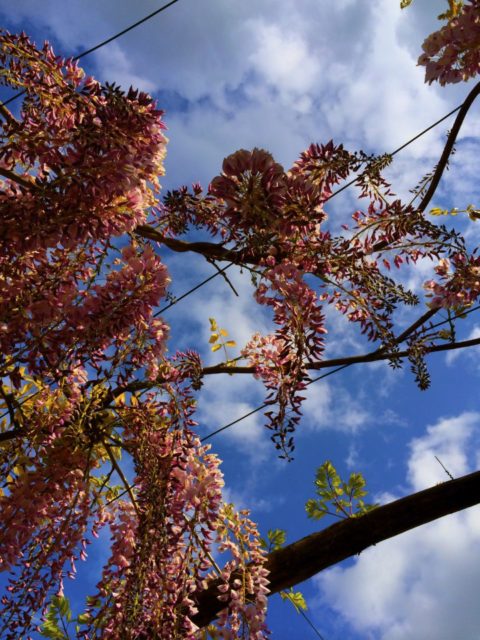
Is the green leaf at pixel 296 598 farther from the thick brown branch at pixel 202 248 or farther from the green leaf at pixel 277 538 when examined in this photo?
the thick brown branch at pixel 202 248

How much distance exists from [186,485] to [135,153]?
3.90 ft

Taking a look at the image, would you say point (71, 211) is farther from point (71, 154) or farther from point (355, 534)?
point (355, 534)

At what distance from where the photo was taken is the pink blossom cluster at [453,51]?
165 cm

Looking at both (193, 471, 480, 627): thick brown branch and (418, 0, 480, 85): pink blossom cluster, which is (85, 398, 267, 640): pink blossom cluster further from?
(418, 0, 480, 85): pink blossom cluster

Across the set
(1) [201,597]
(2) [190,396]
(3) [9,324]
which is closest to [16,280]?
(3) [9,324]

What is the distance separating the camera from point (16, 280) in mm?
1757

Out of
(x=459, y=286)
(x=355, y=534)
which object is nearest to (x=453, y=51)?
(x=459, y=286)

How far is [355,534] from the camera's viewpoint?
6.77 feet

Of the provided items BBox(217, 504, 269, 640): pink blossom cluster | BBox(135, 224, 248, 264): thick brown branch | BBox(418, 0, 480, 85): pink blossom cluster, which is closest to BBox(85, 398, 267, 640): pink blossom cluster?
BBox(217, 504, 269, 640): pink blossom cluster

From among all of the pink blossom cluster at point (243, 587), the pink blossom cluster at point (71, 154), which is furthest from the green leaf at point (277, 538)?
the pink blossom cluster at point (71, 154)

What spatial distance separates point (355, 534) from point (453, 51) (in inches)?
67.0

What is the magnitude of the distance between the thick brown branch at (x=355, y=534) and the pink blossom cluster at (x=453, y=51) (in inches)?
54.4

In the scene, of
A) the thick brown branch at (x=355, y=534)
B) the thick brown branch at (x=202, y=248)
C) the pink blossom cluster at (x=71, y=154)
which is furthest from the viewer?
the thick brown branch at (x=355, y=534)

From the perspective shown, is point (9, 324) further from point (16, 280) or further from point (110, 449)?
point (110, 449)
